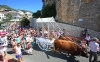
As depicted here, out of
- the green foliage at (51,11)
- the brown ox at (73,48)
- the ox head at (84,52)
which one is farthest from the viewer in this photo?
the green foliage at (51,11)

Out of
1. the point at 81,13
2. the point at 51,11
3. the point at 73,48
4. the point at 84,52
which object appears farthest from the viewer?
the point at 51,11

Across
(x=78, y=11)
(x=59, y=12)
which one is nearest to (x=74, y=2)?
(x=78, y=11)

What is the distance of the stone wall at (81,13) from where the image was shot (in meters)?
17.6

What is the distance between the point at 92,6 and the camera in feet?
59.5

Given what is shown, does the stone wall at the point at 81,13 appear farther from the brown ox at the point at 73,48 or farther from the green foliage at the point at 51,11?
the brown ox at the point at 73,48

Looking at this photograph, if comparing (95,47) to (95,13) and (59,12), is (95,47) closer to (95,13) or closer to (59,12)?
(95,13)

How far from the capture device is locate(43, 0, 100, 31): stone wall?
17.6m

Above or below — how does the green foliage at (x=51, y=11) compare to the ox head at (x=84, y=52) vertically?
above

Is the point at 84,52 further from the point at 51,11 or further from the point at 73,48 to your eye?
the point at 51,11

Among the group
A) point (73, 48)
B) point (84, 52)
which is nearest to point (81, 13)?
point (73, 48)

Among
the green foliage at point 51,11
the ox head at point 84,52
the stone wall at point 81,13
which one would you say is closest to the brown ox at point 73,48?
the ox head at point 84,52

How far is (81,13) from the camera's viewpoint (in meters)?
19.8

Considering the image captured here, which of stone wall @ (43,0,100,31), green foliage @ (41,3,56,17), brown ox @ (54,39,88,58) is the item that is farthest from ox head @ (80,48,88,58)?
green foliage @ (41,3,56,17)

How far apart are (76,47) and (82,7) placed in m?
12.0
